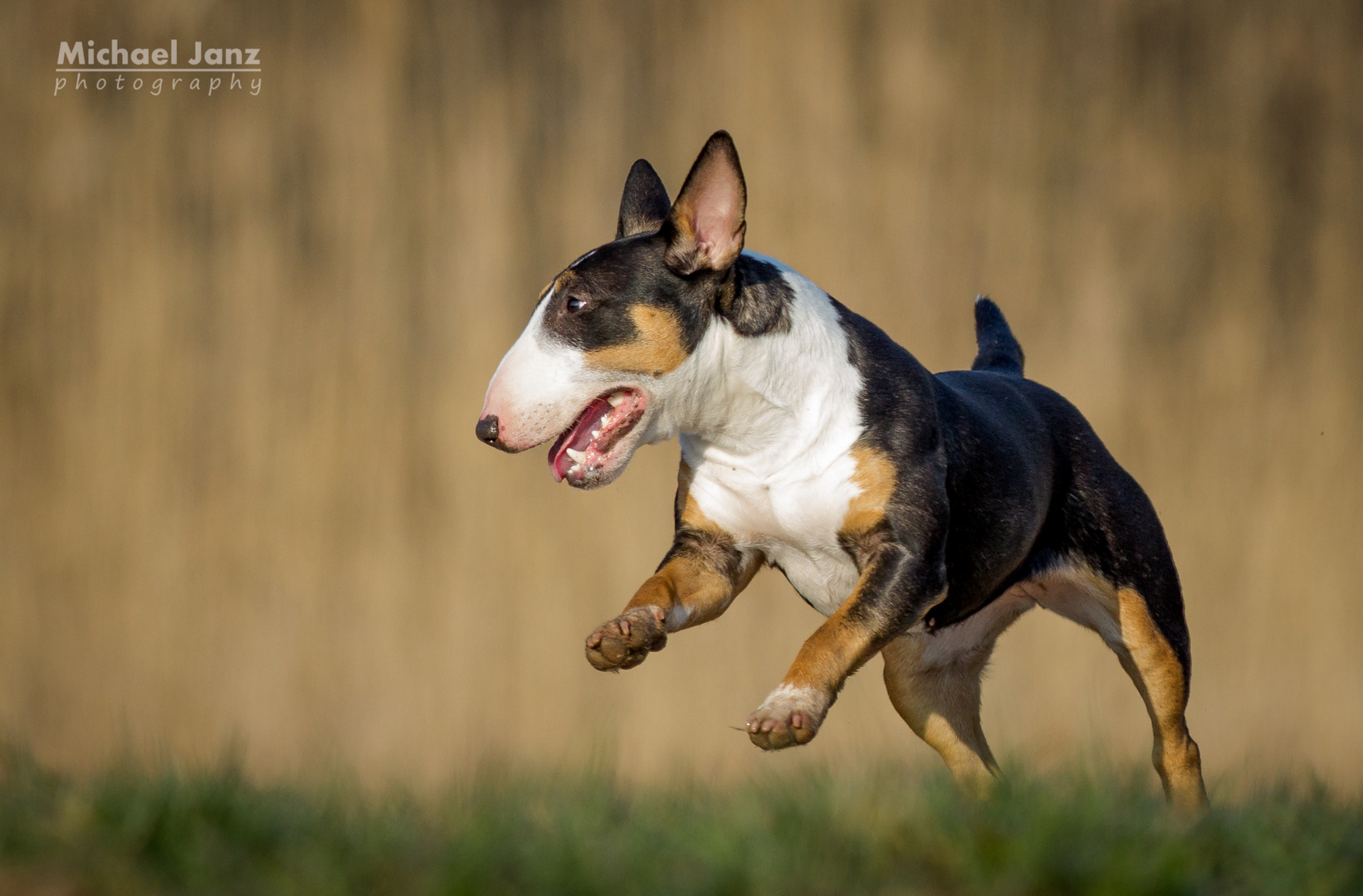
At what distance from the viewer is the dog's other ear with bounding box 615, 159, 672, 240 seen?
321 cm

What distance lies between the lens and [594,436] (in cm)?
282

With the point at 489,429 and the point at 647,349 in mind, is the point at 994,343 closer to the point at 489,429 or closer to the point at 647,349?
the point at 647,349

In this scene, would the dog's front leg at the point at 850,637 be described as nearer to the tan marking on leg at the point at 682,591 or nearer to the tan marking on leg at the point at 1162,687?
the tan marking on leg at the point at 682,591

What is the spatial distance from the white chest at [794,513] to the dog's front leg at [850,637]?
144 millimetres

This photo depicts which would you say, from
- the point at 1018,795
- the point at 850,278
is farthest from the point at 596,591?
the point at 1018,795

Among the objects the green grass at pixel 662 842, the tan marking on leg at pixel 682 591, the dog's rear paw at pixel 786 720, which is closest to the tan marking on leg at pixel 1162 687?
the green grass at pixel 662 842

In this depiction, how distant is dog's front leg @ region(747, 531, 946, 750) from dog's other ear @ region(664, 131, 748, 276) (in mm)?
729

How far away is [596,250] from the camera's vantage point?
9.61ft

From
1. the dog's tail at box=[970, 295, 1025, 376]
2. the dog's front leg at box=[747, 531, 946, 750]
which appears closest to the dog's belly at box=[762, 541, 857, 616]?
the dog's front leg at box=[747, 531, 946, 750]

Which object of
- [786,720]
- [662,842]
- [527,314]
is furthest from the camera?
[527,314]

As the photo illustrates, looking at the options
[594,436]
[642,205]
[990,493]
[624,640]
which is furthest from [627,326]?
[990,493]

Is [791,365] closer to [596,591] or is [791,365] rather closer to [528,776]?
[528,776]

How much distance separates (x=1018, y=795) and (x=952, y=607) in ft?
2.36

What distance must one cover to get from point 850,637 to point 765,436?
0.52 meters
